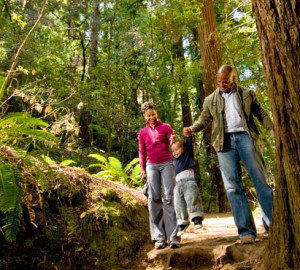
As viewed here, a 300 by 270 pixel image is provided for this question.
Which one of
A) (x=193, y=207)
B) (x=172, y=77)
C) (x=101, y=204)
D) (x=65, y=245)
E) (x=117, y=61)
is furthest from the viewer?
(x=117, y=61)

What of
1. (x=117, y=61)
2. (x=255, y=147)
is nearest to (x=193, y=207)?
(x=255, y=147)

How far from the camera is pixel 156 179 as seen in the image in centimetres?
430

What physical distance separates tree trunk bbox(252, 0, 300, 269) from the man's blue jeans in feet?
3.21

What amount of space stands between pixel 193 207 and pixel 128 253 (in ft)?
3.94

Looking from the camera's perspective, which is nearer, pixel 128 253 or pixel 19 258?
pixel 19 258

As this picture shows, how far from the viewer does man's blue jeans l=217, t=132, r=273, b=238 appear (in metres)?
3.26

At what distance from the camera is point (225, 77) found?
360cm

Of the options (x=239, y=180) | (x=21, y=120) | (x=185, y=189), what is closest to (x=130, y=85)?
(x=21, y=120)

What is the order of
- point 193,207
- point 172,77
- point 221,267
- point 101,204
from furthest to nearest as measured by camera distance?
point 172,77
point 101,204
point 193,207
point 221,267

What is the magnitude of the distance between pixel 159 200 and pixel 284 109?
2648 millimetres

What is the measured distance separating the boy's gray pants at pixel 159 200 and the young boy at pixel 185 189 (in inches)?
3.7

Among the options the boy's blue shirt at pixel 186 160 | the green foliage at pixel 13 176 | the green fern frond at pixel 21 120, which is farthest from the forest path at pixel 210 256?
the green fern frond at pixel 21 120

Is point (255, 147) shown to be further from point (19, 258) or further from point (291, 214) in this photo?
point (19, 258)

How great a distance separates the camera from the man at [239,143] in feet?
10.8
